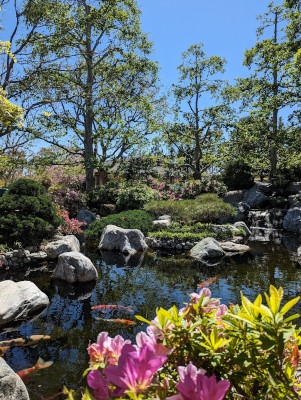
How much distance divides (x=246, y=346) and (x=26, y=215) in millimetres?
9216

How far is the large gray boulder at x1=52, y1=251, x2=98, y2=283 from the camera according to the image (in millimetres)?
7348

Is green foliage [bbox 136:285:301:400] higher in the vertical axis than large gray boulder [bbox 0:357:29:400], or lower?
higher

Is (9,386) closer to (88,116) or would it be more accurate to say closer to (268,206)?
(268,206)

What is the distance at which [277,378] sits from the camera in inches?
37.1

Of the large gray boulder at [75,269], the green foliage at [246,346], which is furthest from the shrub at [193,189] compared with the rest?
the green foliage at [246,346]

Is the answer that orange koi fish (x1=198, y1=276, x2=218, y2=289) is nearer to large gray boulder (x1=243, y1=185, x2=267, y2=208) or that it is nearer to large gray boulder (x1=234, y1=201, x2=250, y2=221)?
large gray boulder (x1=234, y1=201, x2=250, y2=221)

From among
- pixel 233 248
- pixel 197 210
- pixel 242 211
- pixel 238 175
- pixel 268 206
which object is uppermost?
pixel 238 175

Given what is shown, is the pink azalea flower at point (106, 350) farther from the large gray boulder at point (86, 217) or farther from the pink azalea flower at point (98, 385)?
the large gray boulder at point (86, 217)

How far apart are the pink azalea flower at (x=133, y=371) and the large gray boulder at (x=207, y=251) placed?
30.9 feet


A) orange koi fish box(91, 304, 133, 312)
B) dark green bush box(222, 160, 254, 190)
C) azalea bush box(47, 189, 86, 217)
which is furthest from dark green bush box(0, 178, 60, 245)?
dark green bush box(222, 160, 254, 190)

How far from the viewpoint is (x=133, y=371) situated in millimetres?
815

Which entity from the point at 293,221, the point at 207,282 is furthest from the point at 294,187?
the point at 207,282

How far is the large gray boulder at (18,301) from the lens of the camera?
516cm

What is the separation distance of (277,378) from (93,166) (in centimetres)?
1888
